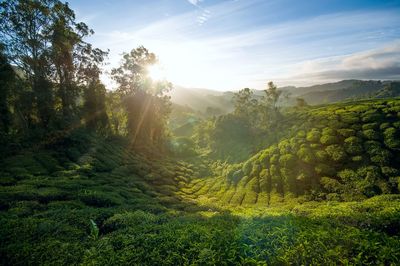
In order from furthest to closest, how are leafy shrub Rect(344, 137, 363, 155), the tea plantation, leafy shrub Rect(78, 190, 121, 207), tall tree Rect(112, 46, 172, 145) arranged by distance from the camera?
tall tree Rect(112, 46, 172, 145)
leafy shrub Rect(344, 137, 363, 155)
leafy shrub Rect(78, 190, 121, 207)
the tea plantation

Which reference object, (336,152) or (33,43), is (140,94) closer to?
(33,43)

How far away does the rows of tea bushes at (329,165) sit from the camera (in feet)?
88.0

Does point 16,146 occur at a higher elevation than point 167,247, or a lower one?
higher

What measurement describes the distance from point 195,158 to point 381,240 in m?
58.6

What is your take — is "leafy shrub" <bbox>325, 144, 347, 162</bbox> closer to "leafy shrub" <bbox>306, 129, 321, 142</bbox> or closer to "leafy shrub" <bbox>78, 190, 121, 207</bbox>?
"leafy shrub" <bbox>306, 129, 321, 142</bbox>

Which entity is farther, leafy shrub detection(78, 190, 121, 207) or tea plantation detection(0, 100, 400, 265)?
leafy shrub detection(78, 190, 121, 207)

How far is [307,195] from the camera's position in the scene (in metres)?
28.3

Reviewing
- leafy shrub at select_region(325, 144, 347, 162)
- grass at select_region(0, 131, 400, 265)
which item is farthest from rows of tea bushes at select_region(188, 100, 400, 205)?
grass at select_region(0, 131, 400, 265)

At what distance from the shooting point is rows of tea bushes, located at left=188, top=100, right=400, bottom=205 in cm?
2683

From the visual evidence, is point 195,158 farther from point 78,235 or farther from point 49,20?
point 78,235

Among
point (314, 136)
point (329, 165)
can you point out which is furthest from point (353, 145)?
point (314, 136)

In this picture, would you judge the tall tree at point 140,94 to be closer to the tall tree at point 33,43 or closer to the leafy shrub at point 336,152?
the tall tree at point 33,43

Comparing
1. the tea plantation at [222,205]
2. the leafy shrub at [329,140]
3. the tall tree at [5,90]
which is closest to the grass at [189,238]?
the tea plantation at [222,205]

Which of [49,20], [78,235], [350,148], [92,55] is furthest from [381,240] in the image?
[92,55]
